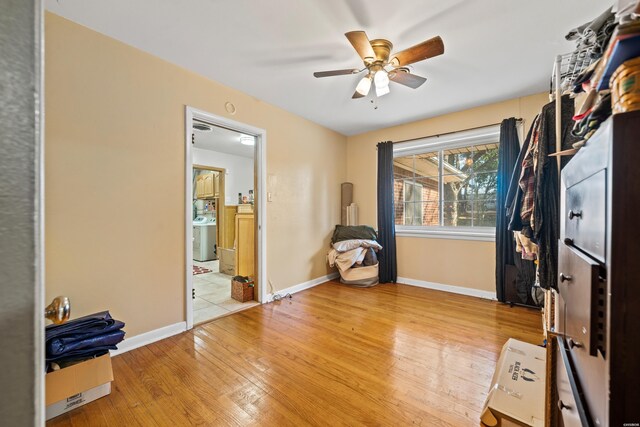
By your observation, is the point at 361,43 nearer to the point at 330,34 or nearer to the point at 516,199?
the point at 330,34

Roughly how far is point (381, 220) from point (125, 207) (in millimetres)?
3151

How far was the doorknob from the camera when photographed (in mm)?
795

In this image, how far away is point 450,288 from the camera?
3477 millimetres

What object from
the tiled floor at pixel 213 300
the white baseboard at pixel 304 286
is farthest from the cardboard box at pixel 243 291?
the white baseboard at pixel 304 286

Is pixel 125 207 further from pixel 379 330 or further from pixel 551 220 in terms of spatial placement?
pixel 551 220

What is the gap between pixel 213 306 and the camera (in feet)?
9.78

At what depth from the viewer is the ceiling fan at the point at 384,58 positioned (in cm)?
172

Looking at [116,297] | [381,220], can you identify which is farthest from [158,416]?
[381,220]

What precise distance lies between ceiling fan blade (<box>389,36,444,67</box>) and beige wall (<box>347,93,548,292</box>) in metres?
1.85

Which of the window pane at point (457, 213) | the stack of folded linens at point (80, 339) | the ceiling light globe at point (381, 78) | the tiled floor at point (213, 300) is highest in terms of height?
the ceiling light globe at point (381, 78)

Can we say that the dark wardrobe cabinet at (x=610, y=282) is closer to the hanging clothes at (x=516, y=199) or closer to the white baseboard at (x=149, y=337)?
the hanging clothes at (x=516, y=199)

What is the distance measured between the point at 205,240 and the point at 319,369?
15.5 feet

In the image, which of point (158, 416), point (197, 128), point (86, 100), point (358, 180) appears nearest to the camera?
point (158, 416)

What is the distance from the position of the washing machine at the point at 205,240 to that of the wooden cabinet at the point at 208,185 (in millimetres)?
677
